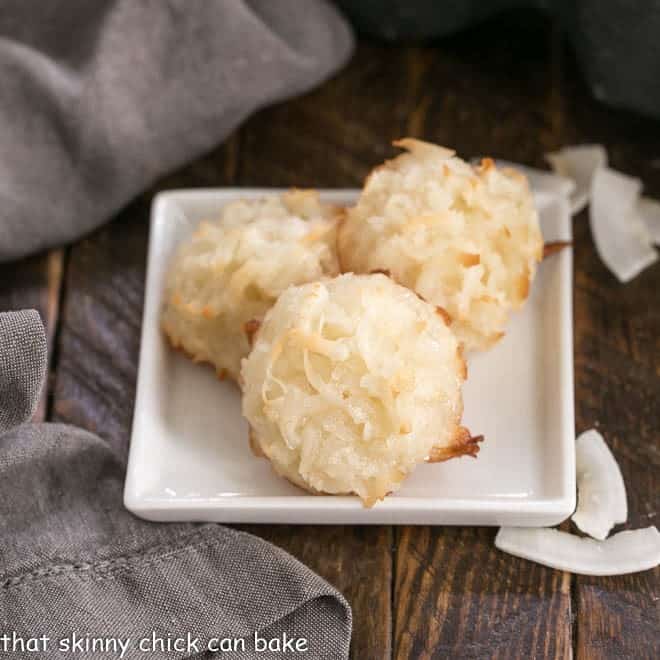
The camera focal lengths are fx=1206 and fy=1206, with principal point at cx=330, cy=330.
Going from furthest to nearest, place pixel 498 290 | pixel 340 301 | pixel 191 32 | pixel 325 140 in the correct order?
pixel 325 140, pixel 191 32, pixel 498 290, pixel 340 301

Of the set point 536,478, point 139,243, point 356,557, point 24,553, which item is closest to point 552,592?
point 536,478

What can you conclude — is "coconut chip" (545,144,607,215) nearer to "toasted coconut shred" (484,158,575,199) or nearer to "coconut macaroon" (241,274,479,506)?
"toasted coconut shred" (484,158,575,199)

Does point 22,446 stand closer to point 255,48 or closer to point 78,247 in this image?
point 78,247

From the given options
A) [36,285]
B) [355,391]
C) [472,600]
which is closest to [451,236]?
[355,391]

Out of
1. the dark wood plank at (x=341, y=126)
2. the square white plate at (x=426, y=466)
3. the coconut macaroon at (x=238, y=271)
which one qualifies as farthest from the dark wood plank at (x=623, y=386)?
the coconut macaroon at (x=238, y=271)

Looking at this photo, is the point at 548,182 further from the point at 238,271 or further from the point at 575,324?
the point at 238,271

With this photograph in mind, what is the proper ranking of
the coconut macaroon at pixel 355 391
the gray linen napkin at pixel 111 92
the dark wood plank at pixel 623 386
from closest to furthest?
the coconut macaroon at pixel 355 391 → the dark wood plank at pixel 623 386 → the gray linen napkin at pixel 111 92

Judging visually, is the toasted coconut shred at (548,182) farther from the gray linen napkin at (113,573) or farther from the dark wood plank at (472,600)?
the gray linen napkin at (113,573)
